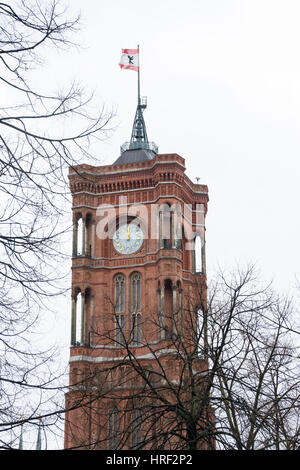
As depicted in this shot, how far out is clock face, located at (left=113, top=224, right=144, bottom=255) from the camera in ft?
173

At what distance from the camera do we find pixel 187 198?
55.1 meters

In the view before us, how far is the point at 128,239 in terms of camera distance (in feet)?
174

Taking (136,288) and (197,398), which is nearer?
(197,398)

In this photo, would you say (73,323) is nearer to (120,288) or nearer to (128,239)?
(120,288)

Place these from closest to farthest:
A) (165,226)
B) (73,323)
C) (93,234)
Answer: (73,323), (165,226), (93,234)

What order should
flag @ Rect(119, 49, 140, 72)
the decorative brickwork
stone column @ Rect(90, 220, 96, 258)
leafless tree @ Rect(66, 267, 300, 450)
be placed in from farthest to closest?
flag @ Rect(119, 49, 140, 72) → stone column @ Rect(90, 220, 96, 258) → the decorative brickwork → leafless tree @ Rect(66, 267, 300, 450)

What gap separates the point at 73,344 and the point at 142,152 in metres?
16.4

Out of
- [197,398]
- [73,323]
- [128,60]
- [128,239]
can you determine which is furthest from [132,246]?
[197,398]

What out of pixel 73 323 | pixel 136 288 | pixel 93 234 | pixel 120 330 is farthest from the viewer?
pixel 93 234

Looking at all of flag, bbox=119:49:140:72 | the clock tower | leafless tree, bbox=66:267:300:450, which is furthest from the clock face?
leafless tree, bbox=66:267:300:450

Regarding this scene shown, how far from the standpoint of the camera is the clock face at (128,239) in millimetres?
52812

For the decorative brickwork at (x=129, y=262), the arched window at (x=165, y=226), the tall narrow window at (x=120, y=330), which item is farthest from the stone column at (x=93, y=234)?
the tall narrow window at (x=120, y=330)

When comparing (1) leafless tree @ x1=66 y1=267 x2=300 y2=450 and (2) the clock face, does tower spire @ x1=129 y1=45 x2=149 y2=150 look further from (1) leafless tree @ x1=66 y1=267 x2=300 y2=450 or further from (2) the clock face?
(1) leafless tree @ x1=66 y1=267 x2=300 y2=450

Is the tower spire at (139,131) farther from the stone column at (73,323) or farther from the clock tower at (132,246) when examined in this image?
the stone column at (73,323)
